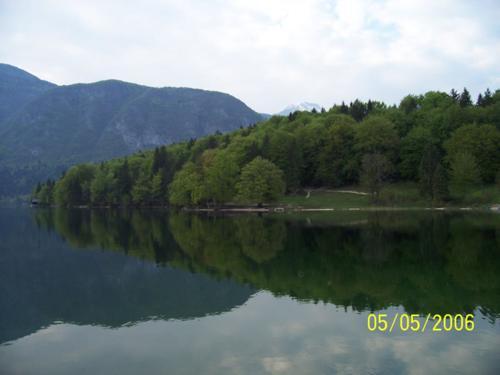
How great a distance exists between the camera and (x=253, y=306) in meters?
24.6

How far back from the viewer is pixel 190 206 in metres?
130

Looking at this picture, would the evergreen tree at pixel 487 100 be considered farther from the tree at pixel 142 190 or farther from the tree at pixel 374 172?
the tree at pixel 142 190

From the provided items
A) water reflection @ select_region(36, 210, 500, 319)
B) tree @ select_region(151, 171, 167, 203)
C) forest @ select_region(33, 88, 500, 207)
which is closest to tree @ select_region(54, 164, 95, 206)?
forest @ select_region(33, 88, 500, 207)

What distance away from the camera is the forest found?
3893 inches

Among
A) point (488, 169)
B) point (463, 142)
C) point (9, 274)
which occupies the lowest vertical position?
point (9, 274)

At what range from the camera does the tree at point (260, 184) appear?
344ft

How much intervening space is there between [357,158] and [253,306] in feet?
316

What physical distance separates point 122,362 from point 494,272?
2393 cm

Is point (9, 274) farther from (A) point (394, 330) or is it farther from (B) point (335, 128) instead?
(B) point (335, 128)

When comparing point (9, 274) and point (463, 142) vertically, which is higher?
point (463, 142)

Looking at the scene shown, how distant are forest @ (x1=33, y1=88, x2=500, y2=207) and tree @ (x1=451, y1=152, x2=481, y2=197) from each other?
0.19m

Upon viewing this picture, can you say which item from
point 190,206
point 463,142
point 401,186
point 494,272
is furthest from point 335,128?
point 494,272

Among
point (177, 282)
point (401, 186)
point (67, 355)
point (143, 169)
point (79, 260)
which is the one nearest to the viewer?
point (67, 355)

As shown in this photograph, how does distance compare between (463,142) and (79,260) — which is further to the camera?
(463,142)
